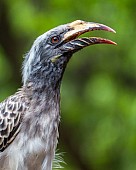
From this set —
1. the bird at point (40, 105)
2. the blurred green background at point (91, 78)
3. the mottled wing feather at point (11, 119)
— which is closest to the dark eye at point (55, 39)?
the bird at point (40, 105)

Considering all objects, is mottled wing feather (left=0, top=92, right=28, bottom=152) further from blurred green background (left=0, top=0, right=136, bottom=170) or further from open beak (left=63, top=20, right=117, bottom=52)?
blurred green background (left=0, top=0, right=136, bottom=170)

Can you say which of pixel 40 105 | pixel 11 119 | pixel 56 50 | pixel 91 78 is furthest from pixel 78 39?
pixel 91 78

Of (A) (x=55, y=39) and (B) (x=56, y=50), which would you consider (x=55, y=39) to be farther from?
(B) (x=56, y=50)

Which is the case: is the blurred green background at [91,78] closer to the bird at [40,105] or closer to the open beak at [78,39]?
the bird at [40,105]

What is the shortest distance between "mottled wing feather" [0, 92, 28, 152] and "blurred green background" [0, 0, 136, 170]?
3.64 m

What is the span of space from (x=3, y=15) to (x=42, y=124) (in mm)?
5421

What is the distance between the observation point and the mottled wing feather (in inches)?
308

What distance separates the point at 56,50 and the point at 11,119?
2.41 ft

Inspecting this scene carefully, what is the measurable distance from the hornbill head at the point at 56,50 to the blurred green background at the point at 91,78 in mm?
3571

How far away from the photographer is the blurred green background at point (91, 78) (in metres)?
11.8

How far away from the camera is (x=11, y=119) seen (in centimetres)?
785

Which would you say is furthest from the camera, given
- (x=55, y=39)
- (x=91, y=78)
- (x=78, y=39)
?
(x=91, y=78)

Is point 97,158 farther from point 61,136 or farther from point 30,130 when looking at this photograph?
point 30,130

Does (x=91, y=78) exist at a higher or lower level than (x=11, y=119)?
higher
